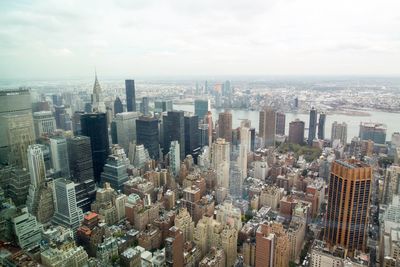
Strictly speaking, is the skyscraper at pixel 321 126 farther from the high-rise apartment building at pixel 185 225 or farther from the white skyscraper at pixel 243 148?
the high-rise apartment building at pixel 185 225

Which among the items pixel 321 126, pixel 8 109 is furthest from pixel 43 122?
pixel 321 126

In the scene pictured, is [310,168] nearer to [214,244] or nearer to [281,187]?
[281,187]

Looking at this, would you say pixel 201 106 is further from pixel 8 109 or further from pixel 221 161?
pixel 8 109

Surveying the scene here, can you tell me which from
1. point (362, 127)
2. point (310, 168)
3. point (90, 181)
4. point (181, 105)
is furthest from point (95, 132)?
point (362, 127)

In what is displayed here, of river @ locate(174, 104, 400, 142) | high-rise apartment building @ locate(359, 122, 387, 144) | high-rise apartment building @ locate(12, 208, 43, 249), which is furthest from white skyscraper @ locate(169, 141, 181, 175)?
high-rise apartment building @ locate(359, 122, 387, 144)

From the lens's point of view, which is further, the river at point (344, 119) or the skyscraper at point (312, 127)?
the skyscraper at point (312, 127)

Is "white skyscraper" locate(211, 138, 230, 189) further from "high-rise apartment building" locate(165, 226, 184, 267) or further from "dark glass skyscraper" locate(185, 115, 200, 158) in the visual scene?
"high-rise apartment building" locate(165, 226, 184, 267)

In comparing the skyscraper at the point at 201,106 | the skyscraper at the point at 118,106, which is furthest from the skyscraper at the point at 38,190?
the skyscraper at the point at 201,106
